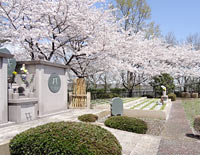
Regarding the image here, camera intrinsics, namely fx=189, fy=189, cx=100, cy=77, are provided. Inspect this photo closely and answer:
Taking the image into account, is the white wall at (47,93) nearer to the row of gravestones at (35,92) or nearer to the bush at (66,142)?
the row of gravestones at (35,92)

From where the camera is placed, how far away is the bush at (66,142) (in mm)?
3381

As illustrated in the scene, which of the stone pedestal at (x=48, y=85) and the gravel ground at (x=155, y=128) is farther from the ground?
the stone pedestal at (x=48, y=85)

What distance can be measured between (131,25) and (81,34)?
13.7m

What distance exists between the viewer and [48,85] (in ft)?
28.5

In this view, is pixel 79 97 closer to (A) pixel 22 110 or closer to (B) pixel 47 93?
(B) pixel 47 93

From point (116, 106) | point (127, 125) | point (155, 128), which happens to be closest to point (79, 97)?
point (116, 106)

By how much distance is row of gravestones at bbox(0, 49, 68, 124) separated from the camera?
670 cm

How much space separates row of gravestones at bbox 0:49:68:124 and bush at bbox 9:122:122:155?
137 inches

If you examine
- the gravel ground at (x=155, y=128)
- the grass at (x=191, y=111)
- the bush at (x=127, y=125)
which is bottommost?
the gravel ground at (x=155, y=128)

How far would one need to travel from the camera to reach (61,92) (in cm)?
970

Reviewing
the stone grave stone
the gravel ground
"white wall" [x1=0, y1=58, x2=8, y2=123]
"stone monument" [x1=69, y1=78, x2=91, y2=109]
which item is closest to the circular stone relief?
"white wall" [x1=0, y1=58, x2=8, y2=123]

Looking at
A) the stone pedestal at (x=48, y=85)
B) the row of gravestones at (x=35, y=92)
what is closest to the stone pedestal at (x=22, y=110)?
the row of gravestones at (x=35, y=92)

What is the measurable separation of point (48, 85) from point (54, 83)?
18.0 inches

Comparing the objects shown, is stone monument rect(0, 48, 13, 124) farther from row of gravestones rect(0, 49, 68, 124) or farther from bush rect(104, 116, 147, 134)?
bush rect(104, 116, 147, 134)
